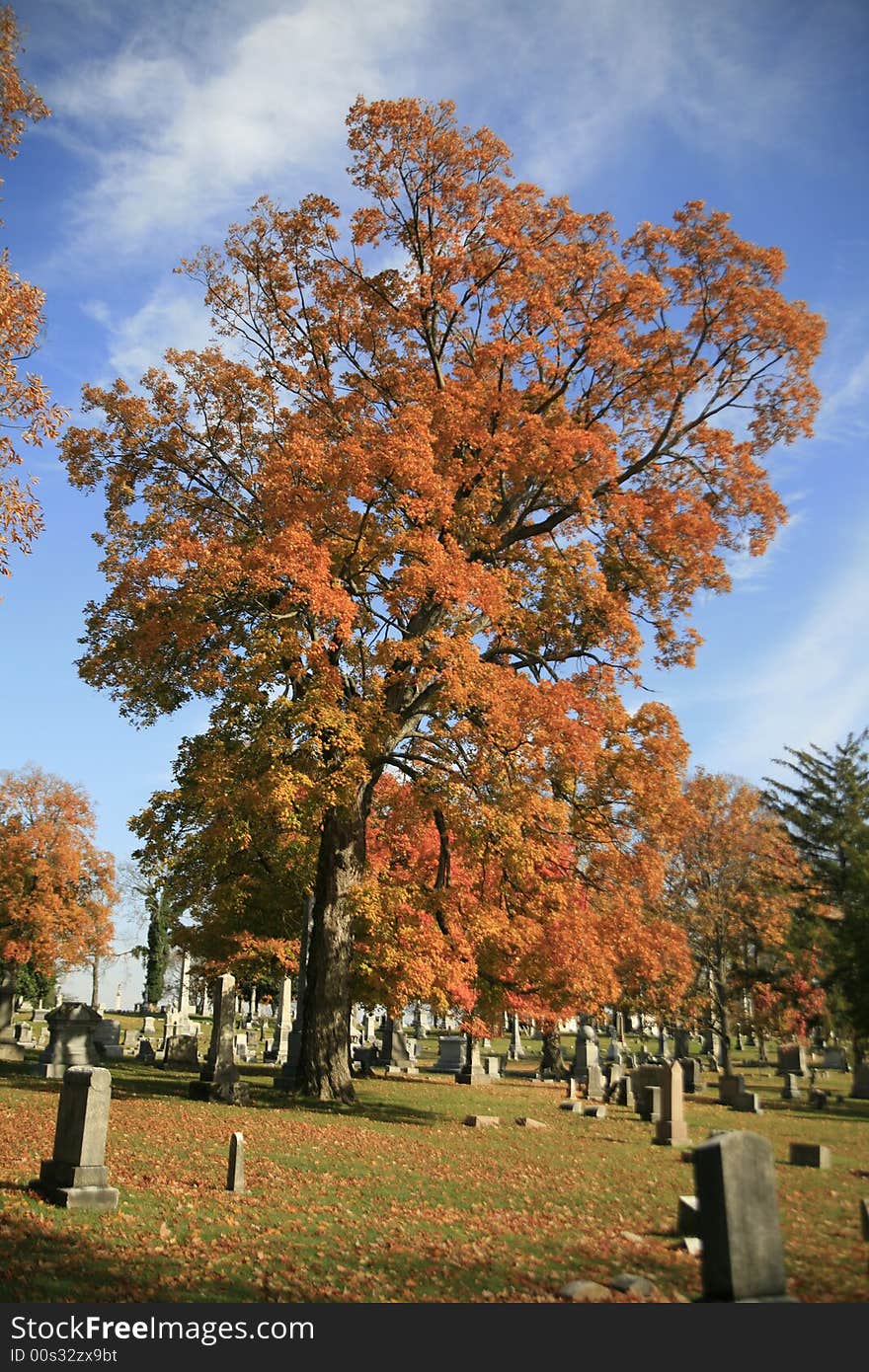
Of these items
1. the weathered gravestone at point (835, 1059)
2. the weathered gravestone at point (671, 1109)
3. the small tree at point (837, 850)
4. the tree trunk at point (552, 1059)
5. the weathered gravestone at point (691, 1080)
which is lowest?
the tree trunk at point (552, 1059)

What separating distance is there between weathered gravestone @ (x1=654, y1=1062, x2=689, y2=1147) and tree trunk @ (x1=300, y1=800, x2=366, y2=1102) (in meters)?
6.68

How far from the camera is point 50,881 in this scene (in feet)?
123

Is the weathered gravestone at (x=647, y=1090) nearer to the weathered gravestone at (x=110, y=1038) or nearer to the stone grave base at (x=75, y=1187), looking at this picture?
the stone grave base at (x=75, y=1187)

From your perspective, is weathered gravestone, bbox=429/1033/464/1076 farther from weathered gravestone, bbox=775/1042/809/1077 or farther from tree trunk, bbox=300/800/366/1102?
tree trunk, bbox=300/800/366/1102

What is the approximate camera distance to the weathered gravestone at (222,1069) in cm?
1744


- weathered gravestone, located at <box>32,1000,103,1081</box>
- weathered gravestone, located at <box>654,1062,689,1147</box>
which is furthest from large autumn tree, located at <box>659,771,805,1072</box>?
weathered gravestone, located at <box>32,1000,103,1081</box>

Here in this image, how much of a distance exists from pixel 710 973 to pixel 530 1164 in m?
9.43

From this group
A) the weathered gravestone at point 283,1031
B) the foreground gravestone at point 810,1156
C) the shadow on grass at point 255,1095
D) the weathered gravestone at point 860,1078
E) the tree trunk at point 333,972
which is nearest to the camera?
the foreground gravestone at point 810,1156

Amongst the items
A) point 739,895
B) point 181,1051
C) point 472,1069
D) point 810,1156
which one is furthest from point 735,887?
point 181,1051

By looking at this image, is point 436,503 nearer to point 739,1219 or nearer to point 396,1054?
point 739,1219

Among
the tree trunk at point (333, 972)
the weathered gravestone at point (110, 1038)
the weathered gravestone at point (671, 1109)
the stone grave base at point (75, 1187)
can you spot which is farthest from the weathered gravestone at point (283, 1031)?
the stone grave base at point (75, 1187)

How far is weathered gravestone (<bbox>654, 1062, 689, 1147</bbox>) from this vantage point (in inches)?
412

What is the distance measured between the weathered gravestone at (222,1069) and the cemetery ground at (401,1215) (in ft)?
12.7

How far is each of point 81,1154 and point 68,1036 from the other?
1559 centimetres
